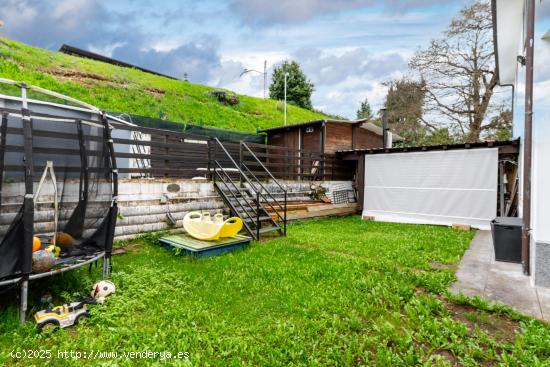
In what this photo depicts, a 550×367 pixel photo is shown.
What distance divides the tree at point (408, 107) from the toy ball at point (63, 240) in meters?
15.8

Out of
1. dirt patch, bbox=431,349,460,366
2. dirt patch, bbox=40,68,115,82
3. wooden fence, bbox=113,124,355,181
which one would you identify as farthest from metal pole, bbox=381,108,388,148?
dirt patch, bbox=40,68,115,82

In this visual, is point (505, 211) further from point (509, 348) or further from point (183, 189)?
point (183, 189)

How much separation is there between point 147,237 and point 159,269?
1688mm

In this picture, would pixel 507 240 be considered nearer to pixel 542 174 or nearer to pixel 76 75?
pixel 542 174

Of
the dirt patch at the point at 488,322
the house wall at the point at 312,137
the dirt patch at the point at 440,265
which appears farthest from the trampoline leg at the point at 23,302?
the house wall at the point at 312,137

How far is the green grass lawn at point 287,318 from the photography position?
7.28 feet

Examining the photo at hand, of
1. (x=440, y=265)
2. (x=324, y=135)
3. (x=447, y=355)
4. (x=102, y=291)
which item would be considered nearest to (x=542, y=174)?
(x=440, y=265)

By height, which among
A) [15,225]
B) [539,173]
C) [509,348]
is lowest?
[509,348]

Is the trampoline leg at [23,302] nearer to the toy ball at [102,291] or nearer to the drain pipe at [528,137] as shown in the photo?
the toy ball at [102,291]

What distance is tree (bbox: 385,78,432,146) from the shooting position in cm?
1561

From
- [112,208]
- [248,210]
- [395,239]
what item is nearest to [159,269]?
[112,208]

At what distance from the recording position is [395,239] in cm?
628

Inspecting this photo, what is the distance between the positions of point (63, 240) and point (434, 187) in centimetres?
935

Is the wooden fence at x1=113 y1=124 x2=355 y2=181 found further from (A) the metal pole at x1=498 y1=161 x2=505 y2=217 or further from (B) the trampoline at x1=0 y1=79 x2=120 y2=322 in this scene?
(A) the metal pole at x1=498 y1=161 x2=505 y2=217
